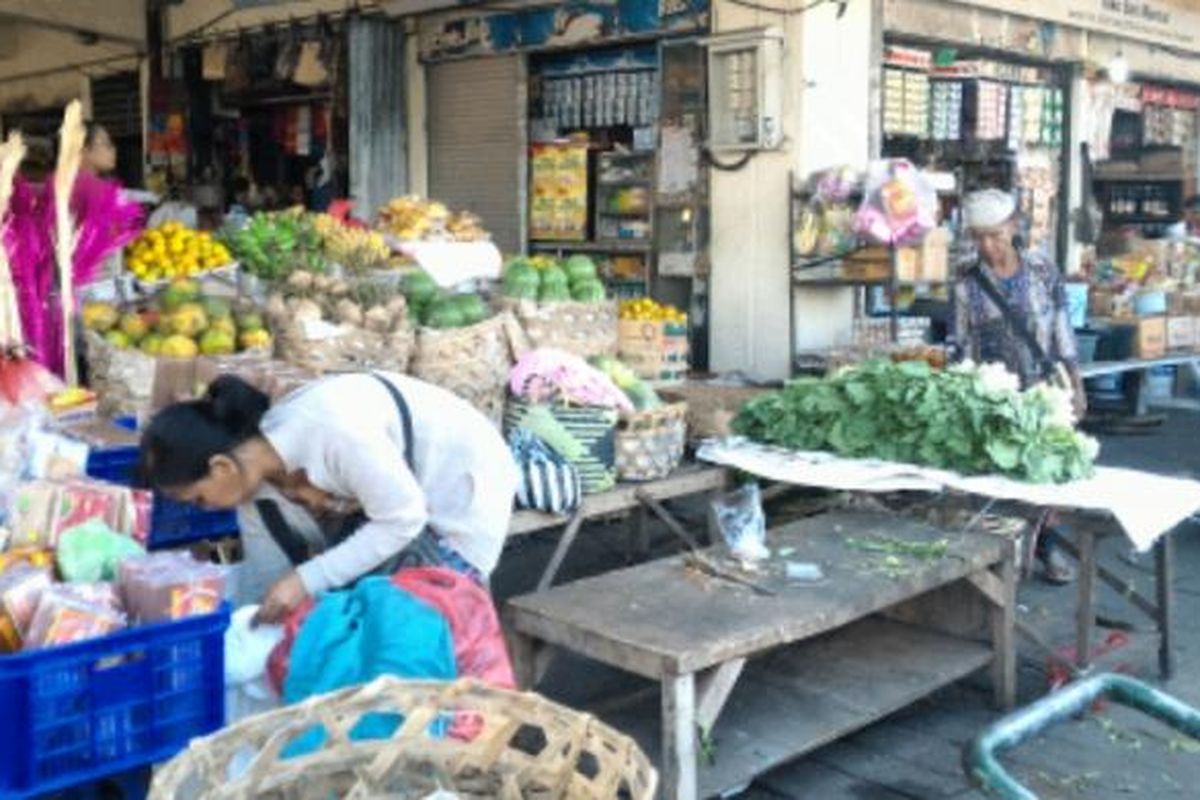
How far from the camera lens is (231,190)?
39.3ft

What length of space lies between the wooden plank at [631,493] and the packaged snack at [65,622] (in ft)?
7.75

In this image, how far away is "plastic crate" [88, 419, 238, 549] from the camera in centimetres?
373

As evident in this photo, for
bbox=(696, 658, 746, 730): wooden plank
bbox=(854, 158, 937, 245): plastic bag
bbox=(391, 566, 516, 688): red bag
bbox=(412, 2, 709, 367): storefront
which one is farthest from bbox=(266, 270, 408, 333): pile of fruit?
bbox=(412, 2, 709, 367): storefront

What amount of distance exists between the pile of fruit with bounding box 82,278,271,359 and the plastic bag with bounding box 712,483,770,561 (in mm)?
1815

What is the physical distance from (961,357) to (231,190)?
25.4 feet

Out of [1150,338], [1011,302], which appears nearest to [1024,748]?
[1011,302]

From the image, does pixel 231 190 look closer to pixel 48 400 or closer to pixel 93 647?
pixel 48 400

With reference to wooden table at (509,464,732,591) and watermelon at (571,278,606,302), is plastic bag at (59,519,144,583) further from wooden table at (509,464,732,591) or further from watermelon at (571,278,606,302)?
watermelon at (571,278,606,302)

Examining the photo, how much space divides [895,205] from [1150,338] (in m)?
3.68

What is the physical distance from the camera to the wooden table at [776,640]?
3.66 m

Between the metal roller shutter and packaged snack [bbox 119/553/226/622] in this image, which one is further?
the metal roller shutter

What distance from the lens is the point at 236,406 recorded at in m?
3.03

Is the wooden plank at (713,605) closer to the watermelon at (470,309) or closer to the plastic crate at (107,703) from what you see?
the plastic crate at (107,703)

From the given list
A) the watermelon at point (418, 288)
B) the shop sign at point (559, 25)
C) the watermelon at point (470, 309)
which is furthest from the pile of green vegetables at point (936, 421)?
the shop sign at point (559, 25)
